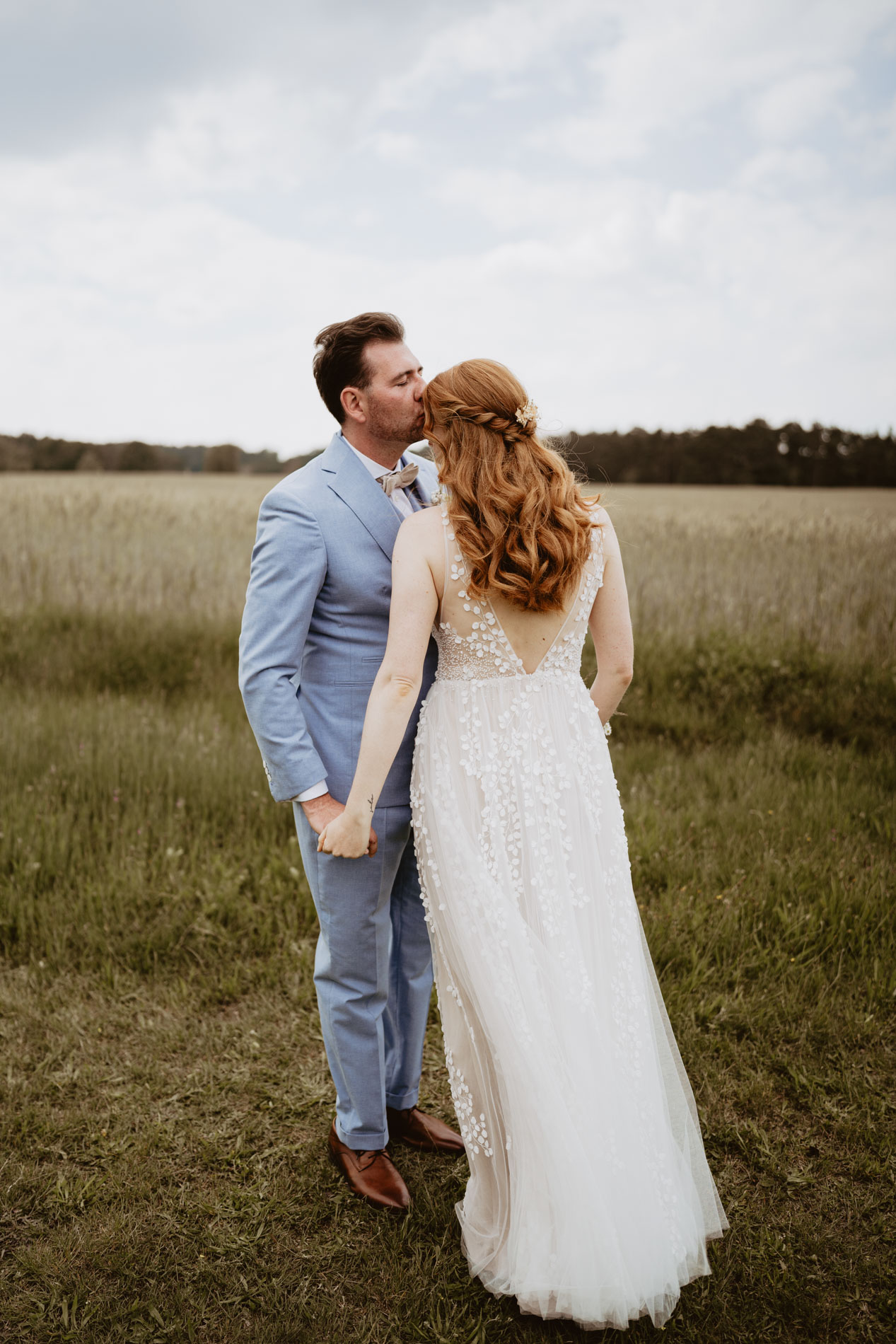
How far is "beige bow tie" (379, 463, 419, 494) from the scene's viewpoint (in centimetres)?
256

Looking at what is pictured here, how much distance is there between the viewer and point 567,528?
2.21 m

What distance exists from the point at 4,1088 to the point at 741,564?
7834 mm

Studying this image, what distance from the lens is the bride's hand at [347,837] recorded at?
7.63ft

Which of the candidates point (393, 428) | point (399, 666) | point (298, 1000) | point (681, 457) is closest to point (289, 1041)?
point (298, 1000)

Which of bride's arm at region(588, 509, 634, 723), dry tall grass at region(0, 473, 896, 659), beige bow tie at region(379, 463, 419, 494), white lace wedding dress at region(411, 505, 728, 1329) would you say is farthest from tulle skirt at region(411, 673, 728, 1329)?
dry tall grass at region(0, 473, 896, 659)

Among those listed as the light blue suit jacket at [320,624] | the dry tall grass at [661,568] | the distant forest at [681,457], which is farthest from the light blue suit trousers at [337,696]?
the distant forest at [681,457]

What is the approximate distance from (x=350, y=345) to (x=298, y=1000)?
8.91ft

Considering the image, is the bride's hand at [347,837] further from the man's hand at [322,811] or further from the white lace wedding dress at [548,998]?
the white lace wedding dress at [548,998]

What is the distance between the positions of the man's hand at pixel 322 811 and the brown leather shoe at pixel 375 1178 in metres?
1.12

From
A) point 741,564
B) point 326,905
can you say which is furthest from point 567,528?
point 741,564

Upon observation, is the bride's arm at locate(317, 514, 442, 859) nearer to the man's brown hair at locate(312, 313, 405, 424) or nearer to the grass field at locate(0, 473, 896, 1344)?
the man's brown hair at locate(312, 313, 405, 424)

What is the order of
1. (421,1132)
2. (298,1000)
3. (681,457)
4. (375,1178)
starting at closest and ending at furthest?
(375,1178) → (421,1132) → (298,1000) → (681,457)

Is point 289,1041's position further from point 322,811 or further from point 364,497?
point 364,497

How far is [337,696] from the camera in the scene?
2.52 metres
